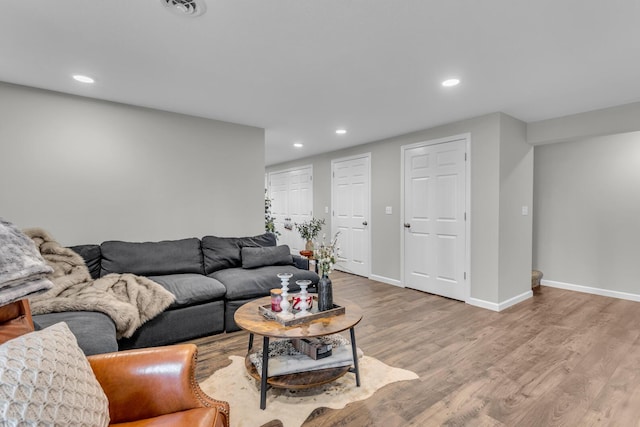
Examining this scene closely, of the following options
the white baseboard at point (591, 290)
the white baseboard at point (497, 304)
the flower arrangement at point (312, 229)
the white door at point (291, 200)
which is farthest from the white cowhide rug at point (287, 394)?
the white door at point (291, 200)

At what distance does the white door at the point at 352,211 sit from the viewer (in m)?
5.32

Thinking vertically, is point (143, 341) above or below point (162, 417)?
below

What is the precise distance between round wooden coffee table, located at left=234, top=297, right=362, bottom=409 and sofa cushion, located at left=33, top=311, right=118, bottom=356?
2.40ft

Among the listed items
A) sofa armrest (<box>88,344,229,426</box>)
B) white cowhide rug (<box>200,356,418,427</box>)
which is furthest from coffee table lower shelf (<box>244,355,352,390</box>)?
sofa armrest (<box>88,344,229,426</box>)

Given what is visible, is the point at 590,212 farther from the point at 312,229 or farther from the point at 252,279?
the point at 252,279

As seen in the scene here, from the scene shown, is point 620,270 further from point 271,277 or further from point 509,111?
point 271,277

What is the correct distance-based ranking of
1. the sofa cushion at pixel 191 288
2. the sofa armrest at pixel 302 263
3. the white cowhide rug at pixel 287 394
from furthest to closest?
the sofa armrest at pixel 302 263 → the sofa cushion at pixel 191 288 → the white cowhide rug at pixel 287 394

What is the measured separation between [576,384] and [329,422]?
5.68 feet

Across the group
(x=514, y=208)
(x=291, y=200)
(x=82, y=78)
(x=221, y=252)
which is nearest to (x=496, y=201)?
(x=514, y=208)

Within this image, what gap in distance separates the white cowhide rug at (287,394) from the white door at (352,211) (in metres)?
3.10

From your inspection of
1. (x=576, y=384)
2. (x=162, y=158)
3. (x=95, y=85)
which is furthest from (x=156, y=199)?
(x=576, y=384)

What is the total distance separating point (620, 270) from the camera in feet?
13.4

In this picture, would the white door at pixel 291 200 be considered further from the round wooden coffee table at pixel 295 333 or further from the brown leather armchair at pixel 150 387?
the brown leather armchair at pixel 150 387

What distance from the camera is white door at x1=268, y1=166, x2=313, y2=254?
21.7 ft
